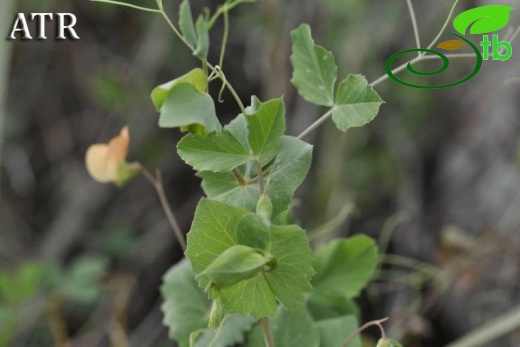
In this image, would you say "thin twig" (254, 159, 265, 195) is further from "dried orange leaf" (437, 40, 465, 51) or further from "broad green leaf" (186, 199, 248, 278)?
"dried orange leaf" (437, 40, 465, 51)

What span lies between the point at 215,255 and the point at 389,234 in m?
0.86

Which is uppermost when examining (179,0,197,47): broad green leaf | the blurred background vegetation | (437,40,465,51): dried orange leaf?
(179,0,197,47): broad green leaf

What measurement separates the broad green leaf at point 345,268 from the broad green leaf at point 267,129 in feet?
0.66

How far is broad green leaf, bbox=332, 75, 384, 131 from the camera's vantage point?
42 centimetres

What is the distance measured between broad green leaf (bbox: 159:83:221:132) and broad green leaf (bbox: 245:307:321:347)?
206mm

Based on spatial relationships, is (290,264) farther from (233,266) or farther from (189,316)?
(189,316)

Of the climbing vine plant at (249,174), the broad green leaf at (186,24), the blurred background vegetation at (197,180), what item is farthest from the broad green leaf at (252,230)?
the blurred background vegetation at (197,180)

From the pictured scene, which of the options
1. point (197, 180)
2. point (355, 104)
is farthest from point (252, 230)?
point (197, 180)

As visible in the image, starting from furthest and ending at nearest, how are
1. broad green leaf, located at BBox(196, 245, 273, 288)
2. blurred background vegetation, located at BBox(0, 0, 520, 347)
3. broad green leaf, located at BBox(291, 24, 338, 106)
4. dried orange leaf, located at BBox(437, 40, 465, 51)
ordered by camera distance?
blurred background vegetation, located at BBox(0, 0, 520, 347)
dried orange leaf, located at BBox(437, 40, 465, 51)
broad green leaf, located at BBox(291, 24, 338, 106)
broad green leaf, located at BBox(196, 245, 273, 288)

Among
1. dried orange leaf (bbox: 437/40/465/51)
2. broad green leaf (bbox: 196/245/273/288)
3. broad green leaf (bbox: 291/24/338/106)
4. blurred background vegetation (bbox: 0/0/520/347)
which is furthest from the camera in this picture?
blurred background vegetation (bbox: 0/0/520/347)

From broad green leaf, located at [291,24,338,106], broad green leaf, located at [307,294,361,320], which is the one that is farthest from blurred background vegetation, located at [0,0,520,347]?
broad green leaf, located at [291,24,338,106]

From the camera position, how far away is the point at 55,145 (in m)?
1.56

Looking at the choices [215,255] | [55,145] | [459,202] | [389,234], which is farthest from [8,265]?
[215,255]

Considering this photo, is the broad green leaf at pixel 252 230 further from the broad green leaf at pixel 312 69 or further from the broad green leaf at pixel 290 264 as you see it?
the broad green leaf at pixel 312 69
